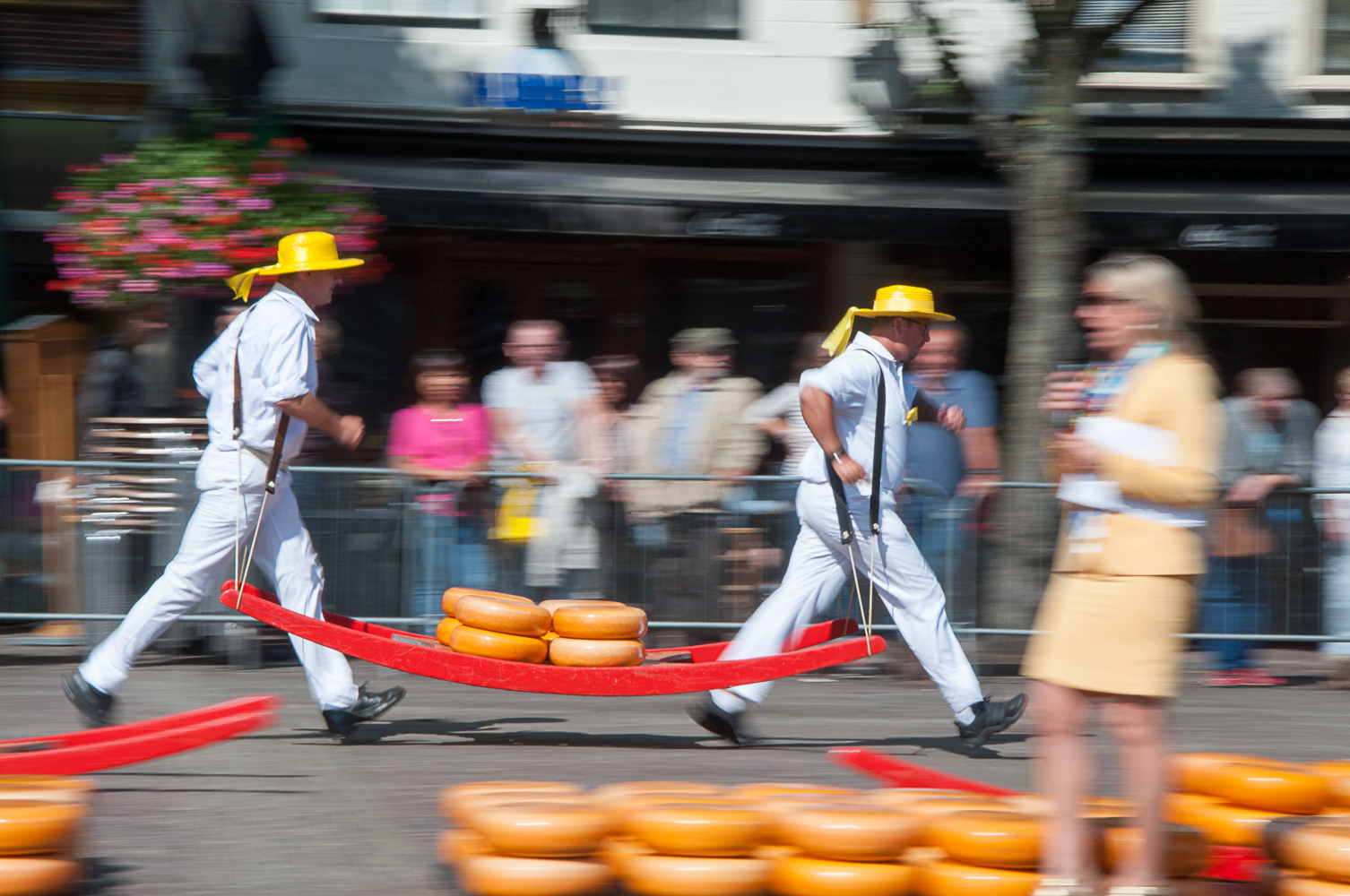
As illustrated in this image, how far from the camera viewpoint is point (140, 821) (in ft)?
14.9

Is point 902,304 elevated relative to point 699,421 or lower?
elevated

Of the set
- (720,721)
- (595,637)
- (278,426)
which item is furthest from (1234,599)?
(278,426)

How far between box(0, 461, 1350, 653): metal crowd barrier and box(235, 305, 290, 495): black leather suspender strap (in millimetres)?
2018

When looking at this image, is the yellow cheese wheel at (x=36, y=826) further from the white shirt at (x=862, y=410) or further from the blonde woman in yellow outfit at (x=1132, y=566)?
the white shirt at (x=862, y=410)

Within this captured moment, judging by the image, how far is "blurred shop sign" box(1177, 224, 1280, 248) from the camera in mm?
10828

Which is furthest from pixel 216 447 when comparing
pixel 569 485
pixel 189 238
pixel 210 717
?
pixel 189 238

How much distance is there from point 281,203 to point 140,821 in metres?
4.96

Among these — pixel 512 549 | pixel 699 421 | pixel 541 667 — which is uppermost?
pixel 699 421

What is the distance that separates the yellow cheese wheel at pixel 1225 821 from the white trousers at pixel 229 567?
3214 millimetres

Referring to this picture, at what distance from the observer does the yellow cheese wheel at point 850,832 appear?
11.5ft

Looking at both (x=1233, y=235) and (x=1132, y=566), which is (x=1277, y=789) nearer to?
(x=1132, y=566)

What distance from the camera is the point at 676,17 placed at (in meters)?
12.0

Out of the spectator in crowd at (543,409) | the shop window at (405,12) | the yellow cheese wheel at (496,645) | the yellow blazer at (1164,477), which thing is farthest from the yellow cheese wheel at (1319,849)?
the shop window at (405,12)

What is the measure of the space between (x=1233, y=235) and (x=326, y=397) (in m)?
6.89
